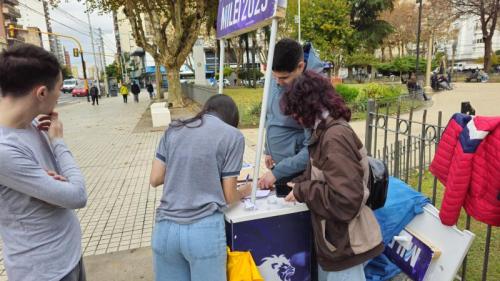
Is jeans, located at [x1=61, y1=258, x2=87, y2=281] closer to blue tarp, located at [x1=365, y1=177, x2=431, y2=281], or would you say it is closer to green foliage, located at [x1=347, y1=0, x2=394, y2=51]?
blue tarp, located at [x1=365, y1=177, x2=431, y2=281]

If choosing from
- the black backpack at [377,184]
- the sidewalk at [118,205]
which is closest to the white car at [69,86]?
the sidewalk at [118,205]

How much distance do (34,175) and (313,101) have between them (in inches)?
50.6

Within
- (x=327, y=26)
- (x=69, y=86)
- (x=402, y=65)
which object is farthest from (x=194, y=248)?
(x=69, y=86)

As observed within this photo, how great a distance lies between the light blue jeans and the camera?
1.79 meters

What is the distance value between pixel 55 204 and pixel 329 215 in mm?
1236

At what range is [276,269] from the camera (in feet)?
7.03

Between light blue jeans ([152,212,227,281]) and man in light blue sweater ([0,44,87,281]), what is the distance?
16.9 inches

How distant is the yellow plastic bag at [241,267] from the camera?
74.2 inches

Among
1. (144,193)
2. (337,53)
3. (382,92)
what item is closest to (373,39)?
(337,53)

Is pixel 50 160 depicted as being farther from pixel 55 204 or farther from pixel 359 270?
pixel 359 270

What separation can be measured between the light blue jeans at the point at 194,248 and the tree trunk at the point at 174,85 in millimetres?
17078

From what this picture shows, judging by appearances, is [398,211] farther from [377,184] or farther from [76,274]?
[76,274]

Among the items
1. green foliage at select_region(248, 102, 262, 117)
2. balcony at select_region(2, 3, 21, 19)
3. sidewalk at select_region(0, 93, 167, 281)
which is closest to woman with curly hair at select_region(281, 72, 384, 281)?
sidewalk at select_region(0, 93, 167, 281)

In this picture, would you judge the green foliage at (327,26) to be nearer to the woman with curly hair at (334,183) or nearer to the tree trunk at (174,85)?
the tree trunk at (174,85)
